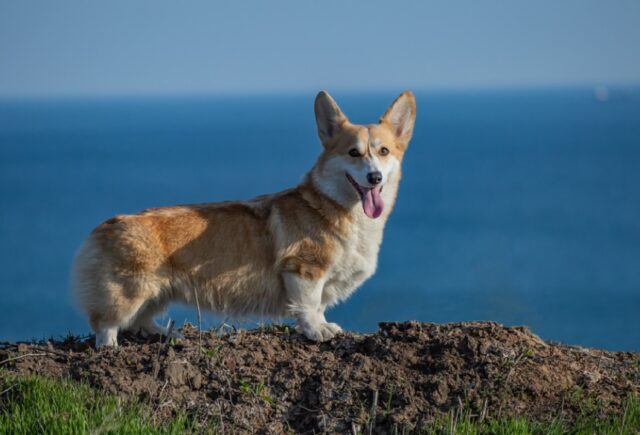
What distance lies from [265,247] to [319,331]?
94 centimetres

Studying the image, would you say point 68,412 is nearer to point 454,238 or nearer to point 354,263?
point 354,263

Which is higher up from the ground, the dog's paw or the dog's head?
the dog's head

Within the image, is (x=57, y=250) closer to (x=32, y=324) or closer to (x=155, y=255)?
(x=32, y=324)

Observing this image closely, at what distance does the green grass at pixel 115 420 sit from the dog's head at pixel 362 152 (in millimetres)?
2052

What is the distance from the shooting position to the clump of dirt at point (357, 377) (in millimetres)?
5195

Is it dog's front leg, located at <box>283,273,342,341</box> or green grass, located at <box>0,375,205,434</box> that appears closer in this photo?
green grass, located at <box>0,375,205,434</box>

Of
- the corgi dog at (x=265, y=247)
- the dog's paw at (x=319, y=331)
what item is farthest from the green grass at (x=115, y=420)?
the corgi dog at (x=265, y=247)

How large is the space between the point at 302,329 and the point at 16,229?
138501 mm

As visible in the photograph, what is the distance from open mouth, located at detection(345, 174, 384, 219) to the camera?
6.85m

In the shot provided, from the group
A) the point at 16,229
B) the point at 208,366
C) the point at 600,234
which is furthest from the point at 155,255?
the point at 16,229

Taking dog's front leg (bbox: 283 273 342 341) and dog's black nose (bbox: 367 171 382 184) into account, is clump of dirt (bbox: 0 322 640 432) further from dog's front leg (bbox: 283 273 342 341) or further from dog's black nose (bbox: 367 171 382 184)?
dog's black nose (bbox: 367 171 382 184)

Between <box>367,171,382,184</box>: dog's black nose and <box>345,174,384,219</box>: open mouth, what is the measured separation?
0.61 ft

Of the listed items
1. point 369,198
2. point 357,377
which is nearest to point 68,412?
point 357,377

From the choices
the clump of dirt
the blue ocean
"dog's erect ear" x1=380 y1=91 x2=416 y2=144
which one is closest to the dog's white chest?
"dog's erect ear" x1=380 y1=91 x2=416 y2=144
